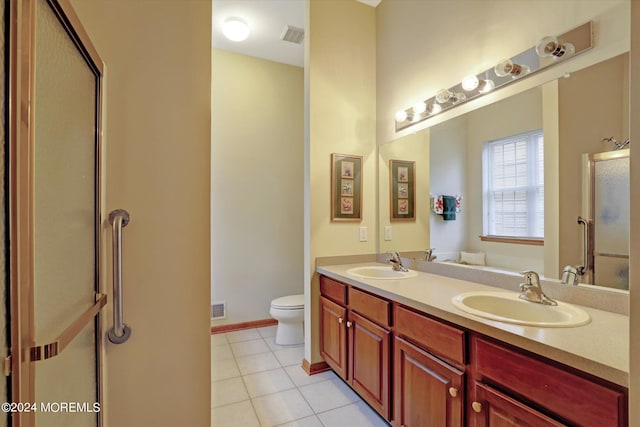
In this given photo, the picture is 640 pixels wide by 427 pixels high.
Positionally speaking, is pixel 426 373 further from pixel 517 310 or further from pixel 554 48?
pixel 554 48

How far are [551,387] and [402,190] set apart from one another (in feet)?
5.51

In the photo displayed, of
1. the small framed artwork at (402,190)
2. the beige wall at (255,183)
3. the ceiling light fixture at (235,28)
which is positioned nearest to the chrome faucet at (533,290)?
the small framed artwork at (402,190)

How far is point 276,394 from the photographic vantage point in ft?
6.74

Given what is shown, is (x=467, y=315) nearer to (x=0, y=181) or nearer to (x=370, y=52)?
(x=0, y=181)

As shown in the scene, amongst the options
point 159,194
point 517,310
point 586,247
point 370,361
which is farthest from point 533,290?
point 159,194

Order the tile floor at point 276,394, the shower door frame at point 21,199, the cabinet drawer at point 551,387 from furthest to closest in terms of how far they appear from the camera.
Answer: the tile floor at point 276,394 < the cabinet drawer at point 551,387 < the shower door frame at point 21,199

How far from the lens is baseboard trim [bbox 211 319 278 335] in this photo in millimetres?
3143

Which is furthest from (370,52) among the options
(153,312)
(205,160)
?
(153,312)

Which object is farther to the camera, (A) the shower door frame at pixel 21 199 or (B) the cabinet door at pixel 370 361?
(B) the cabinet door at pixel 370 361

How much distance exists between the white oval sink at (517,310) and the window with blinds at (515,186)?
374 mm

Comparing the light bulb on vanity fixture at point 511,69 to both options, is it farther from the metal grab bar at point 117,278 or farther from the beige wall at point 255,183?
the beige wall at point 255,183

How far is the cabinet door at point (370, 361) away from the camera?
165 cm

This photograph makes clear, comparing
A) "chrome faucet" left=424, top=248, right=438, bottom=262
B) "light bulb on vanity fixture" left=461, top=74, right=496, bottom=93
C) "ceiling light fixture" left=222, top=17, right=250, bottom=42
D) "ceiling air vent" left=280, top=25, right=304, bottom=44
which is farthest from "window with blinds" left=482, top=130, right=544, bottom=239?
"ceiling light fixture" left=222, top=17, right=250, bottom=42

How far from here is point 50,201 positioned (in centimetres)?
68
